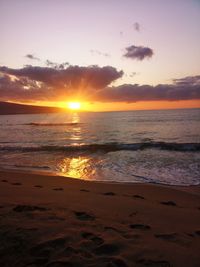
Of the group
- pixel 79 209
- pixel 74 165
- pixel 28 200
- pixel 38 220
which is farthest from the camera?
pixel 74 165

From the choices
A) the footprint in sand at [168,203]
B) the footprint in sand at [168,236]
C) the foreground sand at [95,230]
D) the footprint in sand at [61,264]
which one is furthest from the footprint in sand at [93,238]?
the footprint in sand at [168,203]

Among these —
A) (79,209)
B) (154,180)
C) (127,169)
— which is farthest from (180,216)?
(127,169)

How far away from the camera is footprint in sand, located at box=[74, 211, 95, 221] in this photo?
588 centimetres

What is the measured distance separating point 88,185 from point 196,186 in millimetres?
4074

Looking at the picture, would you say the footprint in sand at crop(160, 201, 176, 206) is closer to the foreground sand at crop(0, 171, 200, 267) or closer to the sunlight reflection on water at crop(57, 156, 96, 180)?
the foreground sand at crop(0, 171, 200, 267)

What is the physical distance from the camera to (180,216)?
21.9 feet

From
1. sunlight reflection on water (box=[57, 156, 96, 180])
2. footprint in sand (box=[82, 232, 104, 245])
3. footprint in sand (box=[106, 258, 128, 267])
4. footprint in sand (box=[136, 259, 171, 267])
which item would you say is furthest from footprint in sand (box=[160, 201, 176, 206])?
sunlight reflection on water (box=[57, 156, 96, 180])

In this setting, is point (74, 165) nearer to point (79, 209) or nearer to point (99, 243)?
point (79, 209)

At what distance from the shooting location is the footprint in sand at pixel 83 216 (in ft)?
19.3

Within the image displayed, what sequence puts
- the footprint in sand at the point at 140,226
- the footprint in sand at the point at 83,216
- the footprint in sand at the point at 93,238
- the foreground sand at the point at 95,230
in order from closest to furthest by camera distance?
the foreground sand at the point at 95,230, the footprint in sand at the point at 93,238, the footprint in sand at the point at 140,226, the footprint in sand at the point at 83,216

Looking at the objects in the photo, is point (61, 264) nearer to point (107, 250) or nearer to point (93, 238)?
point (107, 250)

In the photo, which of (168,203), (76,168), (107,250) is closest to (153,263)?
(107,250)

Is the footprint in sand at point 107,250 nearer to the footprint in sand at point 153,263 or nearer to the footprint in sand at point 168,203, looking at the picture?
the footprint in sand at point 153,263

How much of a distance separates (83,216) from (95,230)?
94cm
